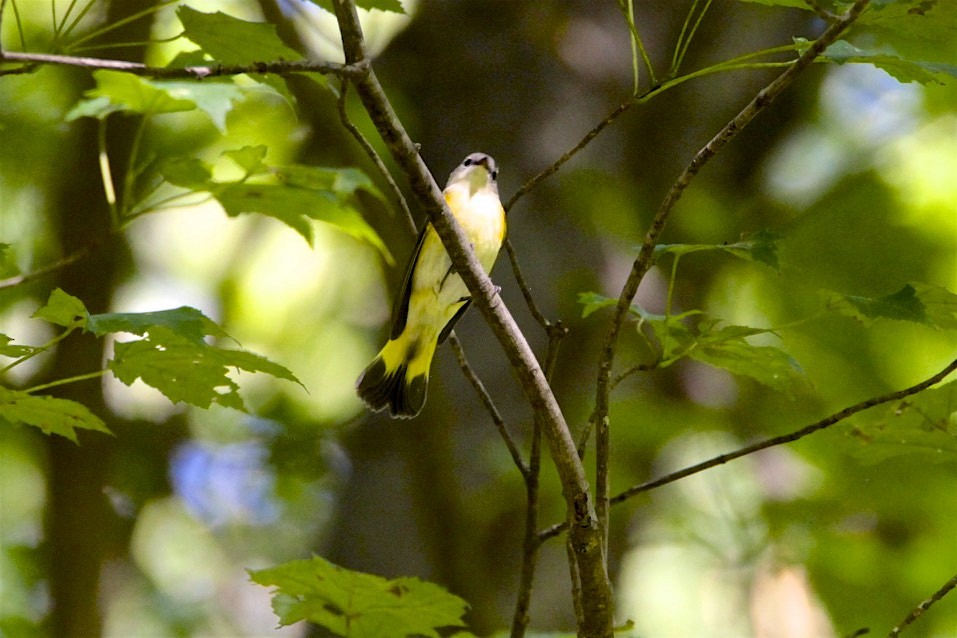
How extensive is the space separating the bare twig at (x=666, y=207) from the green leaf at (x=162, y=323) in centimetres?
53

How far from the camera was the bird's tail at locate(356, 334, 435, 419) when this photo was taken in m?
2.71

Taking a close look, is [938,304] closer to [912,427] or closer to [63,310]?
[912,427]

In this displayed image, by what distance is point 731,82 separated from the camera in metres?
3.78

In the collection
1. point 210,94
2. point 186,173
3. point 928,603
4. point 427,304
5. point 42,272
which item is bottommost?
point 928,603

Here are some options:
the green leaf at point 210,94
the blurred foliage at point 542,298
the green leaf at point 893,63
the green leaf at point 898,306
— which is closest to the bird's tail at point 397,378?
the blurred foliage at point 542,298

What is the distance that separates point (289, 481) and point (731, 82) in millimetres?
2629

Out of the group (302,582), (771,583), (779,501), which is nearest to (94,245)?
(302,582)

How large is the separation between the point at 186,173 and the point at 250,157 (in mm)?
128

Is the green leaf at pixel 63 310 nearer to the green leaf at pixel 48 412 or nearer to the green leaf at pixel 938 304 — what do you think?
the green leaf at pixel 48 412

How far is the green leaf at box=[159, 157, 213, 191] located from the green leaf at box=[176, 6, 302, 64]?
28 cm

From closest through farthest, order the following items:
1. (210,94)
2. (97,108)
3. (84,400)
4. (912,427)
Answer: (912,427) → (210,94) → (97,108) → (84,400)

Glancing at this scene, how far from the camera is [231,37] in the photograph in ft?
5.41

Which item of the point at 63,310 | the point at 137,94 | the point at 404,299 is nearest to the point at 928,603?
the point at 63,310

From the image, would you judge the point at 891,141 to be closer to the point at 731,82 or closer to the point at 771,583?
the point at 731,82
